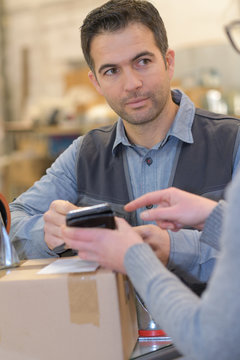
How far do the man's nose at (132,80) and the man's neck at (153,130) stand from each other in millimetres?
136

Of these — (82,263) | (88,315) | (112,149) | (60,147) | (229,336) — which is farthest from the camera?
(60,147)

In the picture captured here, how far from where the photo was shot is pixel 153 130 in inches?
62.5

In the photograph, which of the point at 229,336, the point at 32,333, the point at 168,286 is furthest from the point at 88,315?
the point at 229,336

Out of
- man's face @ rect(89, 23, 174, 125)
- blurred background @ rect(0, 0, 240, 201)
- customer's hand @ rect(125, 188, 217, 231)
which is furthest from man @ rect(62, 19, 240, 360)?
blurred background @ rect(0, 0, 240, 201)

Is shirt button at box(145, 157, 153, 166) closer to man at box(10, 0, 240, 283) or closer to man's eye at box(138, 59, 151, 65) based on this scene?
man at box(10, 0, 240, 283)

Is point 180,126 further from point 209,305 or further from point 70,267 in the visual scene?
point 209,305

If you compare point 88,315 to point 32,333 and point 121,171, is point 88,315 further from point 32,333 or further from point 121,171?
point 121,171

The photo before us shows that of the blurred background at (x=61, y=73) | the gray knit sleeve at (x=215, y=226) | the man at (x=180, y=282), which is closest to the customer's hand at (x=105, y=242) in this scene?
the man at (x=180, y=282)

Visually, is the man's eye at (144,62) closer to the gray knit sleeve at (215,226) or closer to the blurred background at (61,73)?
the gray knit sleeve at (215,226)

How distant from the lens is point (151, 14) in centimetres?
156

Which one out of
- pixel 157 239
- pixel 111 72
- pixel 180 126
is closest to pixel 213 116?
pixel 180 126

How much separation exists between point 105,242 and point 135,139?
2.50 ft

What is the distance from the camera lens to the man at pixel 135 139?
1.47m

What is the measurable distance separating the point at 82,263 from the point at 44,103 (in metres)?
4.61
